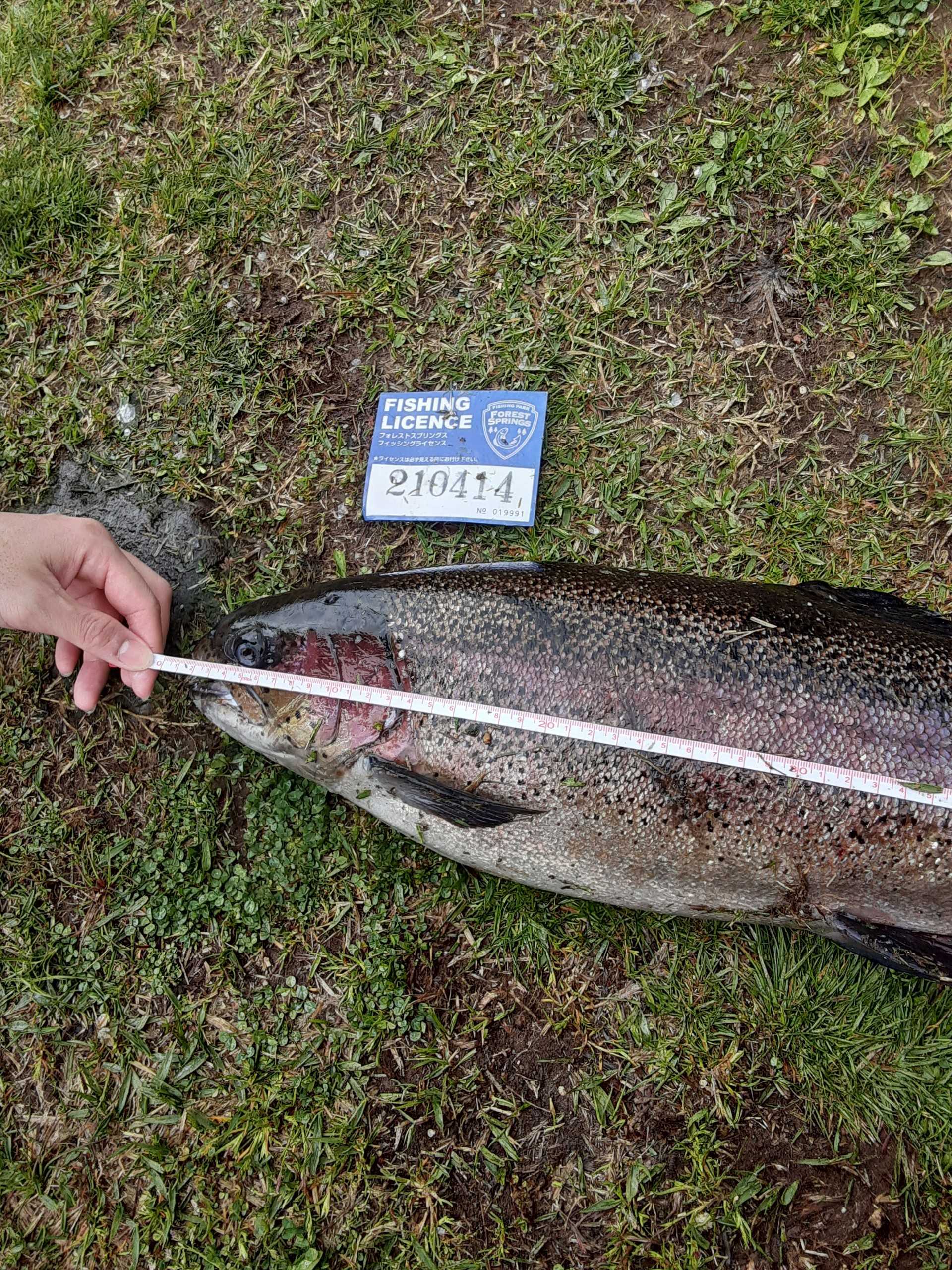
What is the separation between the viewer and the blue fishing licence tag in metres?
3.45

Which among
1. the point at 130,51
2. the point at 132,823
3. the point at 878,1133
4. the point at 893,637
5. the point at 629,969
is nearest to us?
the point at 893,637

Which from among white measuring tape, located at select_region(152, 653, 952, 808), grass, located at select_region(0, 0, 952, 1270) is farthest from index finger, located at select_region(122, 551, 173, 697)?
white measuring tape, located at select_region(152, 653, 952, 808)

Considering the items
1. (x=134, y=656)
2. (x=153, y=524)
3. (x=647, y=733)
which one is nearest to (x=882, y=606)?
(x=647, y=733)

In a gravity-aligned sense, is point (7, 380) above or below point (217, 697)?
above

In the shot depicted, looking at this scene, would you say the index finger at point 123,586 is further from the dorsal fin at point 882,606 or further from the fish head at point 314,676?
the dorsal fin at point 882,606

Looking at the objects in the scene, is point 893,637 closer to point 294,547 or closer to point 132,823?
point 294,547

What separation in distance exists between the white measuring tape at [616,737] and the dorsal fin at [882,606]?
74 centimetres

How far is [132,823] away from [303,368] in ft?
7.32

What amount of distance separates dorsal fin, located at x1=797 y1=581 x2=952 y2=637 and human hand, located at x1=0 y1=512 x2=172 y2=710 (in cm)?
262

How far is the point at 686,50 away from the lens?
377 centimetres

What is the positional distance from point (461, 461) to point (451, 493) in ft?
0.50

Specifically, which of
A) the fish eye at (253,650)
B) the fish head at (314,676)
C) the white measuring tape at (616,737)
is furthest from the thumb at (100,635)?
the white measuring tape at (616,737)

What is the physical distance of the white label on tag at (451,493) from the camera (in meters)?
3.44

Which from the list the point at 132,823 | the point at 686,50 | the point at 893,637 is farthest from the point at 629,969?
the point at 686,50
